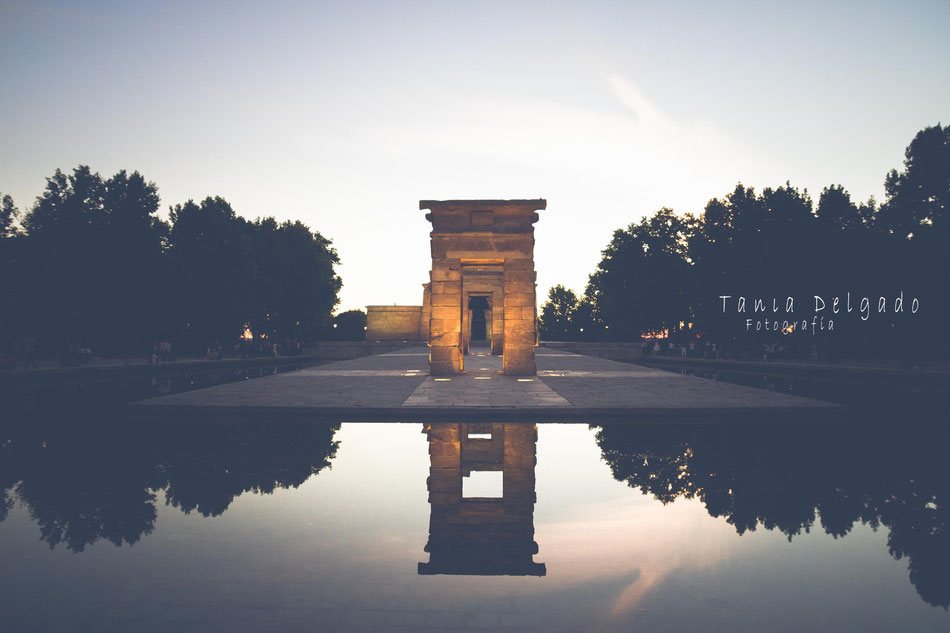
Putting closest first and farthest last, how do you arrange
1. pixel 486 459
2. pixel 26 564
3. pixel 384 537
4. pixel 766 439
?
pixel 26 564
pixel 384 537
pixel 486 459
pixel 766 439

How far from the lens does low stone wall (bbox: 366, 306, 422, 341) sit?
191ft

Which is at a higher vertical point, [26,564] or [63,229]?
[63,229]

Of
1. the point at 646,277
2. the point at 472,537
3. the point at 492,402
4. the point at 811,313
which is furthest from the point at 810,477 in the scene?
the point at 646,277

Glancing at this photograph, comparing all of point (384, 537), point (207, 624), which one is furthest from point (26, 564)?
point (384, 537)

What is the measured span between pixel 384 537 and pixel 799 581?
9.46ft

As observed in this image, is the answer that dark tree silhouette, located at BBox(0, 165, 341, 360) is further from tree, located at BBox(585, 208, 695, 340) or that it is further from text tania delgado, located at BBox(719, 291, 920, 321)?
text tania delgado, located at BBox(719, 291, 920, 321)

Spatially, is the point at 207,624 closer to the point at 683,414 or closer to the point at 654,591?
the point at 654,591

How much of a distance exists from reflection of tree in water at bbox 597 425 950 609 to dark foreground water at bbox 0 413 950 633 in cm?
4

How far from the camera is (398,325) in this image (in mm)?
58344

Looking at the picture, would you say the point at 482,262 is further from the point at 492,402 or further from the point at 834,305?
the point at 834,305

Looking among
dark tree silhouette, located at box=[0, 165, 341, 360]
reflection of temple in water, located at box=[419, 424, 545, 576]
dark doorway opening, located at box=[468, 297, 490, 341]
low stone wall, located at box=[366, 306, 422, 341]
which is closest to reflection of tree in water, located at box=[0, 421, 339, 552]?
reflection of temple in water, located at box=[419, 424, 545, 576]

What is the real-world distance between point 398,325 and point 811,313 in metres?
38.1

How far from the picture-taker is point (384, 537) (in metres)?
4.18

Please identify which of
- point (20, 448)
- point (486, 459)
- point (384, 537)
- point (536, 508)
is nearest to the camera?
point (384, 537)
